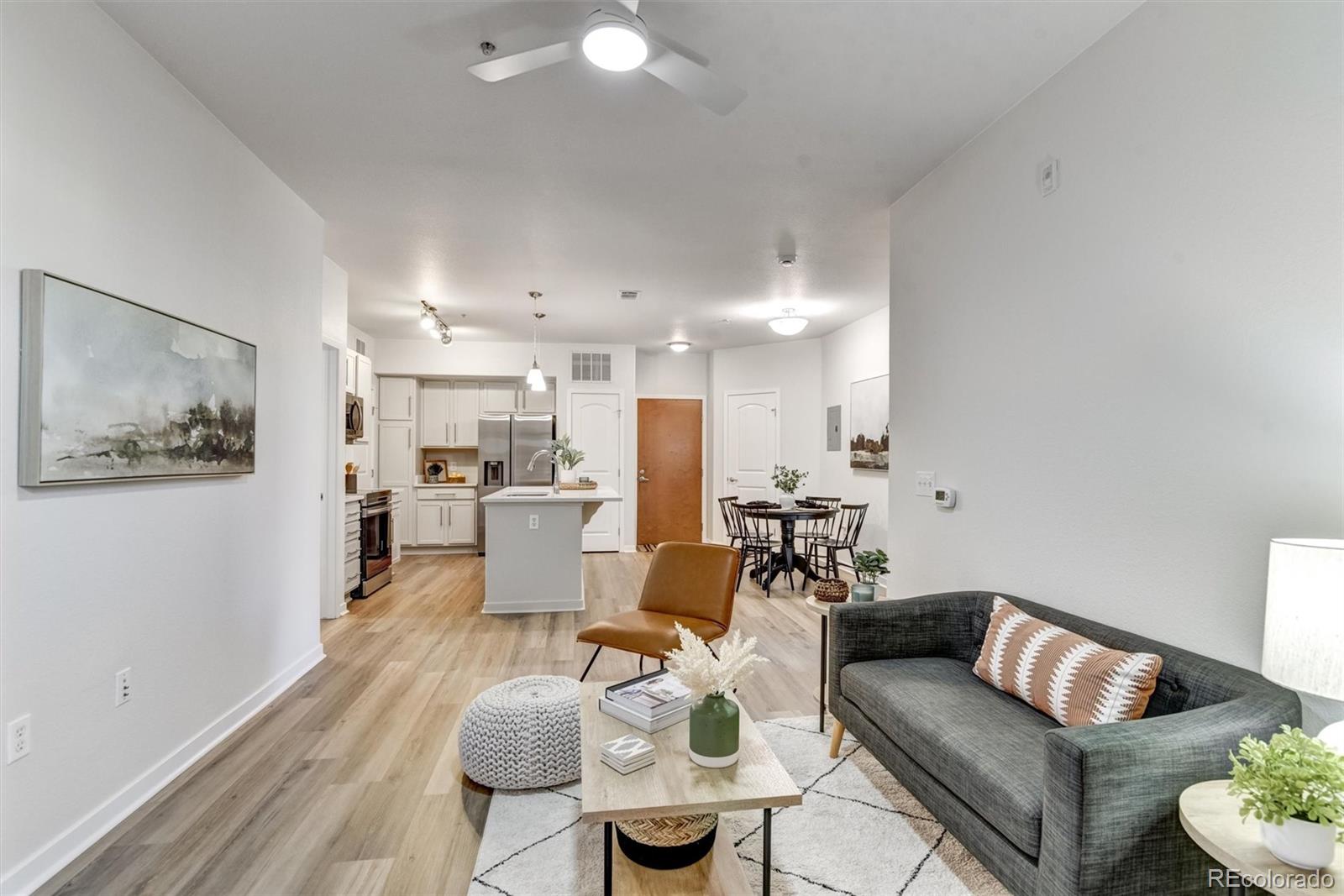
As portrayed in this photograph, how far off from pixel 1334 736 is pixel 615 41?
2.43 meters

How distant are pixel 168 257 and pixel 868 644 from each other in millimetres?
3086

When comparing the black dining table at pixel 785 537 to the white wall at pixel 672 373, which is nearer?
the black dining table at pixel 785 537

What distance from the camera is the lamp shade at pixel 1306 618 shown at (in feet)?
4.02

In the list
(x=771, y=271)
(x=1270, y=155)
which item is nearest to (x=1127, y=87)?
(x=1270, y=155)

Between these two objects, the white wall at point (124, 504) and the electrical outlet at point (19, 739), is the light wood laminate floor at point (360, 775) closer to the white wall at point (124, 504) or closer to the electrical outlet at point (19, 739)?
the white wall at point (124, 504)

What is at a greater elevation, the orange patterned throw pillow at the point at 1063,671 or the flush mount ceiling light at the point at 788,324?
the flush mount ceiling light at the point at 788,324

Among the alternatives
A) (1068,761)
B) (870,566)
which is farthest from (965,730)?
(870,566)

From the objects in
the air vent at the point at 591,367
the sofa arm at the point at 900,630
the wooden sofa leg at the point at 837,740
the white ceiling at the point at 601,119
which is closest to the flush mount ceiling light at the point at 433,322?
the white ceiling at the point at 601,119

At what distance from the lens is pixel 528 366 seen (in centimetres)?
794

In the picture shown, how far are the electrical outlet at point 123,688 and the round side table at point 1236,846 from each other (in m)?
3.05

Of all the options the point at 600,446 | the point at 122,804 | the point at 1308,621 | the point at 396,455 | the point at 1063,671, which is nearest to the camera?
the point at 1308,621

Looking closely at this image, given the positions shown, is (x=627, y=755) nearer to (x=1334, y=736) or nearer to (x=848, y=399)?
(x=1334, y=736)

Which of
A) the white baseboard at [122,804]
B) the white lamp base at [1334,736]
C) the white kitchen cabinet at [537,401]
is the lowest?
the white baseboard at [122,804]

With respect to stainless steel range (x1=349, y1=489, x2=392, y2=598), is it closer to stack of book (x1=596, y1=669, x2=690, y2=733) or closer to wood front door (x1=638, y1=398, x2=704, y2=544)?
wood front door (x1=638, y1=398, x2=704, y2=544)
